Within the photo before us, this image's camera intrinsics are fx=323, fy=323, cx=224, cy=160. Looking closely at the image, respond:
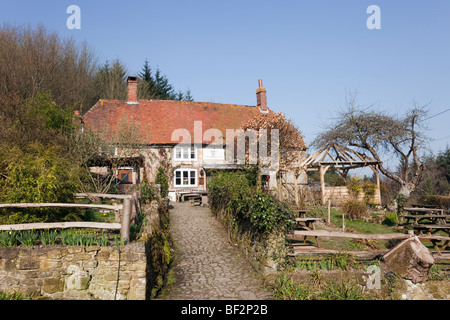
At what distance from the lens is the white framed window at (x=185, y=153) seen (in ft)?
77.8

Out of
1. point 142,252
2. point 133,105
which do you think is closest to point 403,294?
point 142,252

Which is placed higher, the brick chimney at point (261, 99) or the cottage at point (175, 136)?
the brick chimney at point (261, 99)

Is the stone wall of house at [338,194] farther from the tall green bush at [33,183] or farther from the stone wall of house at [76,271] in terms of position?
the stone wall of house at [76,271]

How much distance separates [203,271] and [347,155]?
619 inches

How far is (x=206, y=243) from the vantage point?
1072 cm

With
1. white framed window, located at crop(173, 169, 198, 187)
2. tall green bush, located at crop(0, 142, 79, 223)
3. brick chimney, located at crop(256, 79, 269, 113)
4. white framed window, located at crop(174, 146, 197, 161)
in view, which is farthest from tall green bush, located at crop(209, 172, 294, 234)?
brick chimney, located at crop(256, 79, 269, 113)

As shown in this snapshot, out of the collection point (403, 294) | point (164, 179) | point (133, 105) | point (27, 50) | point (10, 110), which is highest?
point (27, 50)

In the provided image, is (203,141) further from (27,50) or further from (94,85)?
(94,85)

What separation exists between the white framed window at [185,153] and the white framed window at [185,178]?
0.88 m

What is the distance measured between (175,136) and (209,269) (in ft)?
55.3

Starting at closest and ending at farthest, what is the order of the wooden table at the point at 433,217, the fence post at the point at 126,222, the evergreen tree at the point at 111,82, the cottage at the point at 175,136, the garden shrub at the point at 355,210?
the fence post at the point at 126,222 → the wooden table at the point at 433,217 → the garden shrub at the point at 355,210 → the cottage at the point at 175,136 → the evergreen tree at the point at 111,82

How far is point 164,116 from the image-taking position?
25609 millimetres

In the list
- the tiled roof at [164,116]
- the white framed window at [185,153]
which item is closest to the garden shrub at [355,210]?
the tiled roof at [164,116]

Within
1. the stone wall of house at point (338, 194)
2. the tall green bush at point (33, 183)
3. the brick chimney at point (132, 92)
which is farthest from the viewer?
the brick chimney at point (132, 92)
